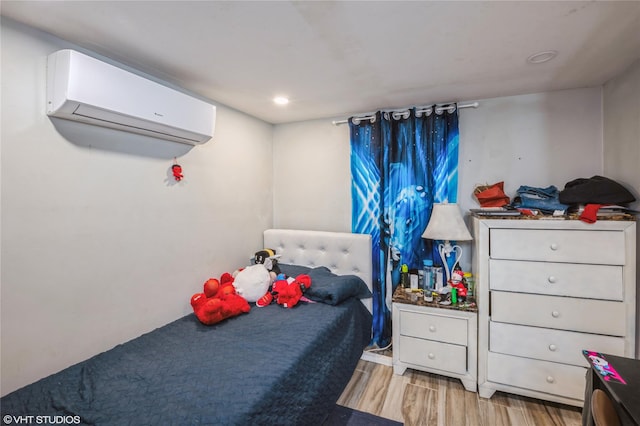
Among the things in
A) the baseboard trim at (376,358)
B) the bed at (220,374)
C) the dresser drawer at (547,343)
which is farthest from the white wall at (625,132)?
the bed at (220,374)

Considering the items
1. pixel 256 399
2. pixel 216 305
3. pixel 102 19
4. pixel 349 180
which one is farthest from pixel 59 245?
pixel 349 180

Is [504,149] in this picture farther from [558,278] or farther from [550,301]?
[550,301]

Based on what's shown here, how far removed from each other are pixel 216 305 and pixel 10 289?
3.17 feet

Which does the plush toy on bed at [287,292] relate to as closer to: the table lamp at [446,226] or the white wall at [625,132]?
the table lamp at [446,226]

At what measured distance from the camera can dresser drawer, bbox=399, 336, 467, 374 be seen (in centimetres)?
210

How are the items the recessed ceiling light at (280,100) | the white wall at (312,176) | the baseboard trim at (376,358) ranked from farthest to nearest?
the white wall at (312,176), the baseboard trim at (376,358), the recessed ceiling light at (280,100)

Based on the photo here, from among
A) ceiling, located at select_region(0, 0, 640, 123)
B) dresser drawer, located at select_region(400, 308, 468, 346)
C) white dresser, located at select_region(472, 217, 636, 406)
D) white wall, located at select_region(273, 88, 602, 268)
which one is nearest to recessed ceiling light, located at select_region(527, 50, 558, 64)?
ceiling, located at select_region(0, 0, 640, 123)

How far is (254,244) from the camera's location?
112 inches

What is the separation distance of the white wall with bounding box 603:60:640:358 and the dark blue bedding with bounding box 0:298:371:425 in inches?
78.0

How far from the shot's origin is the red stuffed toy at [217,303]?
73.3 inches

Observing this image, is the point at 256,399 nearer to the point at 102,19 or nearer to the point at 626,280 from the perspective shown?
the point at 102,19

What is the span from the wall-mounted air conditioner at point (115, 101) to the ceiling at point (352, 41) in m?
0.18

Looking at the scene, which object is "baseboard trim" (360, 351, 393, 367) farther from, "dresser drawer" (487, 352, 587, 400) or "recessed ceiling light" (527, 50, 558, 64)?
"recessed ceiling light" (527, 50, 558, 64)

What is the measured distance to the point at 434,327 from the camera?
2.17 metres
